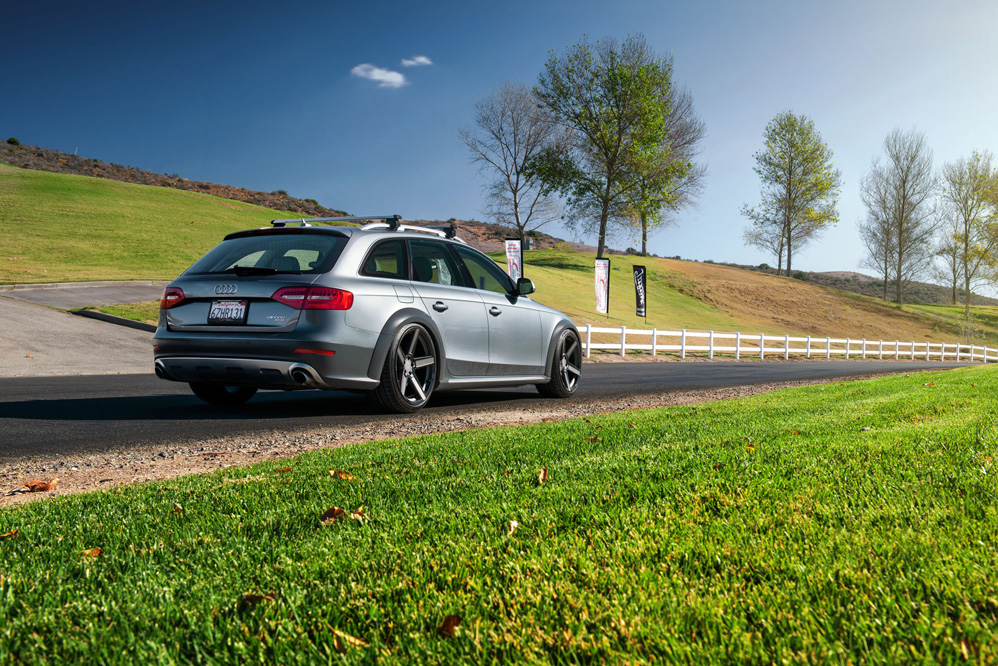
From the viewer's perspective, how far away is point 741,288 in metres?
60.1

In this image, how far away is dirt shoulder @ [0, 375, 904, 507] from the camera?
4234 millimetres

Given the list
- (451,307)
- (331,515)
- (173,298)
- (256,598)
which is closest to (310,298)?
(173,298)

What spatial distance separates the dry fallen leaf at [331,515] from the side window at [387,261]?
153 inches

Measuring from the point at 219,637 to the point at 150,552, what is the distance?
2.88ft

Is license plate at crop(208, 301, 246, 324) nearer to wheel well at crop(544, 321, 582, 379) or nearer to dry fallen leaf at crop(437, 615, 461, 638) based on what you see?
wheel well at crop(544, 321, 582, 379)

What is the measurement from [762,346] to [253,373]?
27910 millimetres

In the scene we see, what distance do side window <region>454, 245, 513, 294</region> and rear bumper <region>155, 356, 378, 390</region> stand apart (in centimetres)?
206

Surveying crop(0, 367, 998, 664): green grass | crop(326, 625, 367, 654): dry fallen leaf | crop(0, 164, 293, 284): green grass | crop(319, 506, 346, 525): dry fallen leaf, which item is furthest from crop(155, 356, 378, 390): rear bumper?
crop(0, 164, 293, 284): green grass

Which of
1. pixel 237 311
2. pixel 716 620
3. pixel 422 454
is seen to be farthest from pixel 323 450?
pixel 716 620

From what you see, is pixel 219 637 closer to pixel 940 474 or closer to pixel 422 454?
pixel 422 454

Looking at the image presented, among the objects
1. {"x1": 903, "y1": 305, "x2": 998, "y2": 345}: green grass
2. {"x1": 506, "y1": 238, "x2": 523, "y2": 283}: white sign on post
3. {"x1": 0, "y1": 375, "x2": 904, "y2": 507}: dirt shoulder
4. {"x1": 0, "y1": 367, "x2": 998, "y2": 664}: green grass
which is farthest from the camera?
{"x1": 903, "y1": 305, "x2": 998, "y2": 345}: green grass

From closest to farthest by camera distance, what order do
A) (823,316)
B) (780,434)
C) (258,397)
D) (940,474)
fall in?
(940,474)
(780,434)
(258,397)
(823,316)

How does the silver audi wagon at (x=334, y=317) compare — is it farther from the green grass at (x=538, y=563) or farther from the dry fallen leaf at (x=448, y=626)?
the dry fallen leaf at (x=448, y=626)

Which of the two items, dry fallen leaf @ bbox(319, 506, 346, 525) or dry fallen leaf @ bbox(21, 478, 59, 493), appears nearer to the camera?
dry fallen leaf @ bbox(319, 506, 346, 525)
